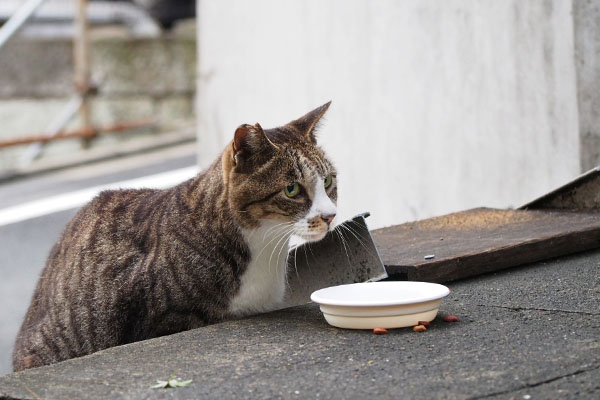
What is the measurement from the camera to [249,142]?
3.04 m

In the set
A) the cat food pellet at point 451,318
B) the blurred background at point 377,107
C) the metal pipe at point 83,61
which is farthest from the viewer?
the metal pipe at point 83,61

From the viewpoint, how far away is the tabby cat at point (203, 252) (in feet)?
10.1

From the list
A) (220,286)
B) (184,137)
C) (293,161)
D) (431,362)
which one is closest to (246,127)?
(293,161)

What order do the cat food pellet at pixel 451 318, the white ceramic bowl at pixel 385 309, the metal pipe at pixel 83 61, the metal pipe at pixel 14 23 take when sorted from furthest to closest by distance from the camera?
1. the metal pipe at pixel 83 61
2. the metal pipe at pixel 14 23
3. the cat food pellet at pixel 451 318
4. the white ceramic bowl at pixel 385 309

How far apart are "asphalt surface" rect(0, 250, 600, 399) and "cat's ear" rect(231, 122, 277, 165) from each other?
57 cm

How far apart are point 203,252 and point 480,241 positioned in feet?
4.13

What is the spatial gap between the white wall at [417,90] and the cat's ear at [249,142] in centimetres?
172

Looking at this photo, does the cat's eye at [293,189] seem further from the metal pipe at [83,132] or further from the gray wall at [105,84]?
the gray wall at [105,84]

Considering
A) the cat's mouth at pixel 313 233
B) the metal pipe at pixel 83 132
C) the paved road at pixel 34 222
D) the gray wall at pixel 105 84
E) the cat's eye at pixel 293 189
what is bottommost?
the paved road at pixel 34 222

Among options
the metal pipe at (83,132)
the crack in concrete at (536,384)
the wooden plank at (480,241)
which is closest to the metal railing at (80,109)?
the metal pipe at (83,132)

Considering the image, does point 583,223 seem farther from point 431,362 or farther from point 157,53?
point 157,53

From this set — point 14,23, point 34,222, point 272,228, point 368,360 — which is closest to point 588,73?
point 272,228

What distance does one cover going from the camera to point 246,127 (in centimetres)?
297

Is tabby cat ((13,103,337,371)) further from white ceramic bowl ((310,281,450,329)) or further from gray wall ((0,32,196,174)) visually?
gray wall ((0,32,196,174))
